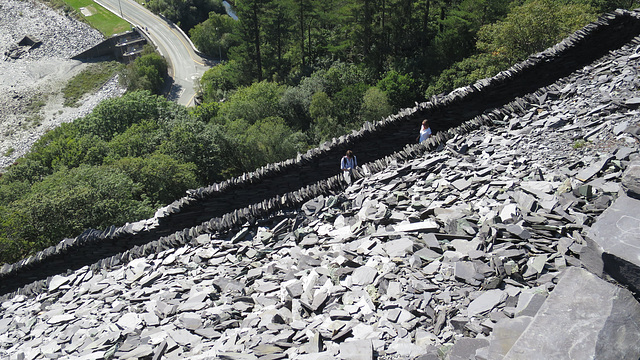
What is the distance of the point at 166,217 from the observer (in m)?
12.0

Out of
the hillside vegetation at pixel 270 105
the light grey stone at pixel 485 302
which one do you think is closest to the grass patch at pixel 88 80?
the hillside vegetation at pixel 270 105

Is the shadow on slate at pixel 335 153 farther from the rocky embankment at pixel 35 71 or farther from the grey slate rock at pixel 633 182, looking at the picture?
the rocky embankment at pixel 35 71

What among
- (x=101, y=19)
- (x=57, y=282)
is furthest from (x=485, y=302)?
(x=101, y=19)

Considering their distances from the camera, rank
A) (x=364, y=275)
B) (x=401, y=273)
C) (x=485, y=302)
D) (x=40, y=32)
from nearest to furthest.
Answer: (x=485, y=302) < (x=401, y=273) < (x=364, y=275) < (x=40, y=32)

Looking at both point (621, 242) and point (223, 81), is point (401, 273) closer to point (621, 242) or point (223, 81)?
point (621, 242)

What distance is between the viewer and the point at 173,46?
89250 millimetres

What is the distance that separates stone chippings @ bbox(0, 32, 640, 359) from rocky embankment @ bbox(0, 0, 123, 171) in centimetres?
6905

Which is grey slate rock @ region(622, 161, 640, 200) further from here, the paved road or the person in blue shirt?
the paved road

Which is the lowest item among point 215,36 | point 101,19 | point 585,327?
point 585,327

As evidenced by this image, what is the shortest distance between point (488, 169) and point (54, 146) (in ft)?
130

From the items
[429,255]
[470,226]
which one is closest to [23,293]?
[429,255]

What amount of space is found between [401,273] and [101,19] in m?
114

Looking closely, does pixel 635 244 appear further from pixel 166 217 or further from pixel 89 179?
pixel 89 179

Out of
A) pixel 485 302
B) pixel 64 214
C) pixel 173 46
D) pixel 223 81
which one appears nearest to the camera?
pixel 485 302
